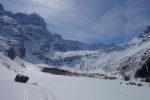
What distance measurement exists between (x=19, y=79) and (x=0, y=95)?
864 inches

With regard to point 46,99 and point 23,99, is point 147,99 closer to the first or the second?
point 46,99

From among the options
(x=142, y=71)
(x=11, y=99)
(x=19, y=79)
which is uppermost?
(x=142, y=71)

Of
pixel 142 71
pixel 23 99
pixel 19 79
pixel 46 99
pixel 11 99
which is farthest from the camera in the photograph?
pixel 142 71

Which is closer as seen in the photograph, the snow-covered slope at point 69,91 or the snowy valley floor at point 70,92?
the snowy valley floor at point 70,92

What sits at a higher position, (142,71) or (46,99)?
(142,71)

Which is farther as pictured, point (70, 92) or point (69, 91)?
point (69, 91)

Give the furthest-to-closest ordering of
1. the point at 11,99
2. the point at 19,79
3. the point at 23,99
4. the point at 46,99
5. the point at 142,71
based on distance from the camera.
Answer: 1. the point at 142,71
2. the point at 19,79
3. the point at 46,99
4. the point at 23,99
5. the point at 11,99

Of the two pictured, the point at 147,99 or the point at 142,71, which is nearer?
the point at 147,99

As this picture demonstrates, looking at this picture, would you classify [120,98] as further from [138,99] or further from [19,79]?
[19,79]

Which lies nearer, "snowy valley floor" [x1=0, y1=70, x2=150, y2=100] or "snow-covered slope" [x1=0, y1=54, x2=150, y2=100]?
"snowy valley floor" [x1=0, y1=70, x2=150, y2=100]

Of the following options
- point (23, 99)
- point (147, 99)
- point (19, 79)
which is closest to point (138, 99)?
point (147, 99)

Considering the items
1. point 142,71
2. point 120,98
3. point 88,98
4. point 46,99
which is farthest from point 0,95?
point 142,71

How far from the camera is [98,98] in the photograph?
21.1m

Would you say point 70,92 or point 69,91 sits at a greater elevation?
point 69,91
